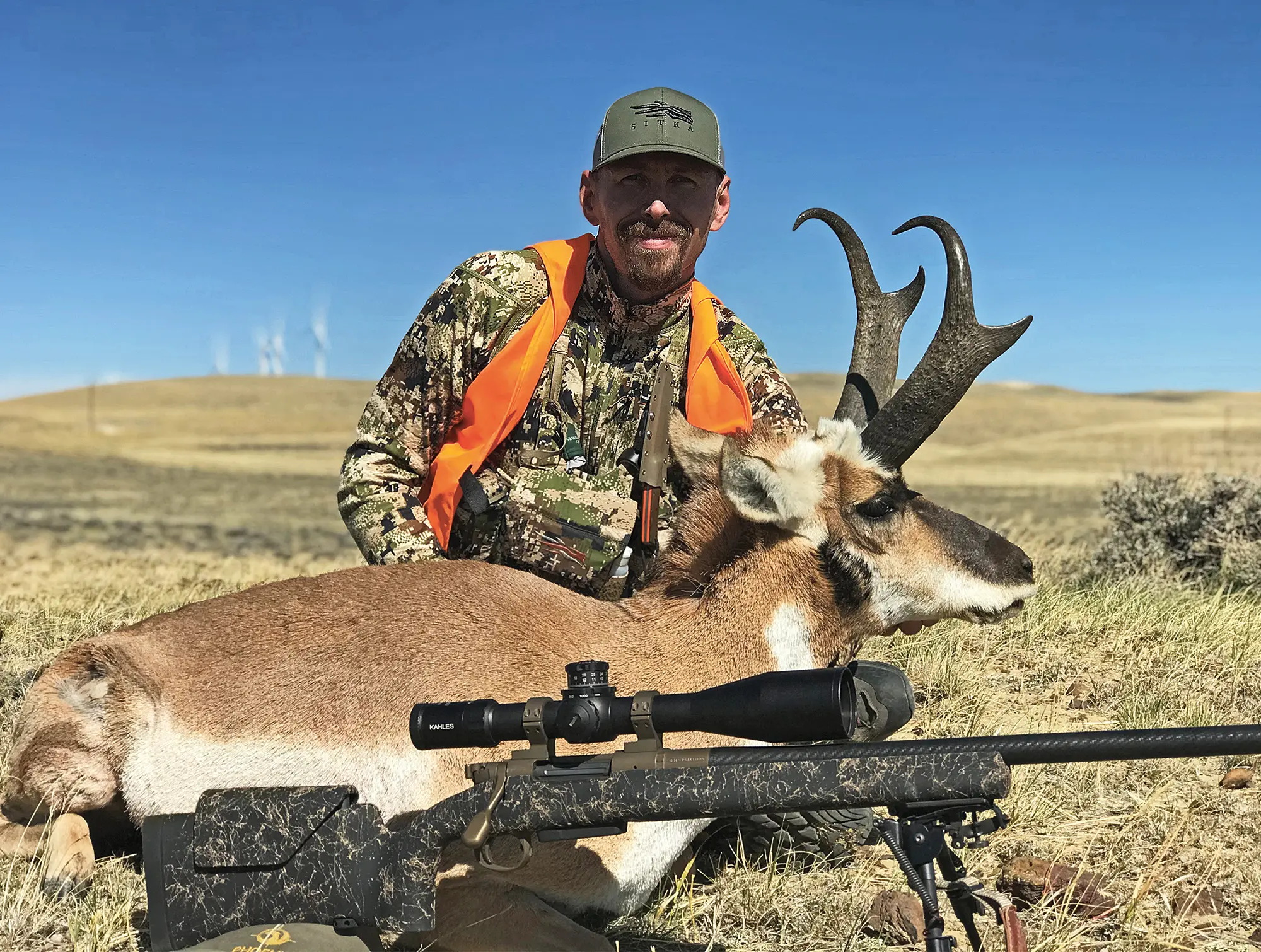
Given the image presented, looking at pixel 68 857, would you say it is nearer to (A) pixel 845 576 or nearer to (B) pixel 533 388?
(B) pixel 533 388

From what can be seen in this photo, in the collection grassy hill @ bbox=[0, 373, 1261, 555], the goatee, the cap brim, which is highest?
the cap brim

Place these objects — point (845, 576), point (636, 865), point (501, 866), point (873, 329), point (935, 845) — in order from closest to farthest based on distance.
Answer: point (935, 845) < point (501, 866) < point (636, 865) < point (845, 576) < point (873, 329)

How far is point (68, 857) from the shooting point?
471cm

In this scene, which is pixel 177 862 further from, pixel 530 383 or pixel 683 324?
pixel 683 324

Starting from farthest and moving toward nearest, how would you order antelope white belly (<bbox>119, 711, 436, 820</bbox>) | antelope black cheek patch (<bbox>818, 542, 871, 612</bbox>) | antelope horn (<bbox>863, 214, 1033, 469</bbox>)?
antelope horn (<bbox>863, 214, 1033, 469</bbox>)
antelope black cheek patch (<bbox>818, 542, 871, 612</bbox>)
antelope white belly (<bbox>119, 711, 436, 820</bbox>)

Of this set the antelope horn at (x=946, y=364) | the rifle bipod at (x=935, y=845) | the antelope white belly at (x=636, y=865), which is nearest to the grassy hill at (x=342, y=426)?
→ the antelope horn at (x=946, y=364)

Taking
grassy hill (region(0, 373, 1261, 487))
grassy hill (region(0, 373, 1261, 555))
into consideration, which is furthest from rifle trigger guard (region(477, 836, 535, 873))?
grassy hill (region(0, 373, 1261, 487))

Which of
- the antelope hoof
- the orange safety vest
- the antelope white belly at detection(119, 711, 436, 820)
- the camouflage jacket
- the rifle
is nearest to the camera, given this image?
the rifle

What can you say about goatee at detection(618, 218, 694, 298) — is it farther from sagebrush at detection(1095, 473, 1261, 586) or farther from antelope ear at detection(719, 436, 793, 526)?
sagebrush at detection(1095, 473, 1261, 586)

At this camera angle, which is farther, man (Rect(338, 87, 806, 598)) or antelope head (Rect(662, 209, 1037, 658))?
man (Rect(338, 87, 806, 598))

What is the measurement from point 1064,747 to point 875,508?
6.23 ft

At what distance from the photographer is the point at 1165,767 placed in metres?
5.93

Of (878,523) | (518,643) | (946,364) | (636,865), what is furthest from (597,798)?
(946,364)

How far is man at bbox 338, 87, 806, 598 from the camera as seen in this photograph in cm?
597
